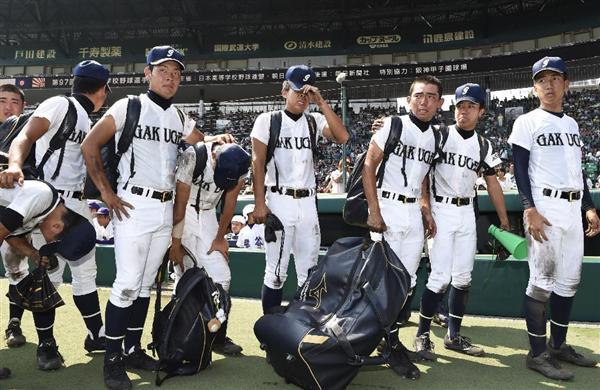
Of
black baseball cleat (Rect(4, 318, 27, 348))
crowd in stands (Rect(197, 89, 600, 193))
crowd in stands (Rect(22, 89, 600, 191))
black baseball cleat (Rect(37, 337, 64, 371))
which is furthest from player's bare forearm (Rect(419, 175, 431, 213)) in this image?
crowd in stands (Rect(197, 89, 600, 193))

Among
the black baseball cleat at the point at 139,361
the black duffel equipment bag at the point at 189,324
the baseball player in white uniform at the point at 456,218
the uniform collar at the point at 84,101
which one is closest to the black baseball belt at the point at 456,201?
the baseball player in white uniform at the point at 456,218

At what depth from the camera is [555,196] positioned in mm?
3525

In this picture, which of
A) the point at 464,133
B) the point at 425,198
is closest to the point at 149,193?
the point at 425,198

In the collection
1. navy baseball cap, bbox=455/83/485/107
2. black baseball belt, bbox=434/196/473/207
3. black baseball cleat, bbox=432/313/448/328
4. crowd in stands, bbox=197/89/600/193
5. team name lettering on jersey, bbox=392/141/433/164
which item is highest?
crowd in stands, bbox=197/89/600/193

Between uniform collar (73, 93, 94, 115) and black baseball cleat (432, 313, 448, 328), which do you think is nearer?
uniform collar (73, 93, 94, 115)

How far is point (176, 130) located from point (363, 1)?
89.9 feet

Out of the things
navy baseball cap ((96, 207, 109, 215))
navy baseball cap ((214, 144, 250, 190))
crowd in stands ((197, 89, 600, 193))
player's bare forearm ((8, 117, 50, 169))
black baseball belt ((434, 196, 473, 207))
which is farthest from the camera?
crowd in stands ((197, 89, 600, 193))

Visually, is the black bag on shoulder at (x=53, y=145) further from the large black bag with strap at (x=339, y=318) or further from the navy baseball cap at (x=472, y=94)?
the navy baseball cap at (x=472, y=94)

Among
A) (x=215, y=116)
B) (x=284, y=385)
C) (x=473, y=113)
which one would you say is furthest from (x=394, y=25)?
(x=284, y=385)

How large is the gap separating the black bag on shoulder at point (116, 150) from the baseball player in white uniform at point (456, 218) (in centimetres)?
251

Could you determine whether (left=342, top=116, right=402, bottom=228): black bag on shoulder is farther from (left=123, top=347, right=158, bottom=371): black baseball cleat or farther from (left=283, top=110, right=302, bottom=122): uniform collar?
(left=123, top=347, right=158, bottom=371): black baseball cleat

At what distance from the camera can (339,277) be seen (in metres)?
3.22

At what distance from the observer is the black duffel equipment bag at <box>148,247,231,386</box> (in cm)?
323

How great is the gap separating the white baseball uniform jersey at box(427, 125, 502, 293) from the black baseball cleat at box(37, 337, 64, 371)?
2.96 meters
